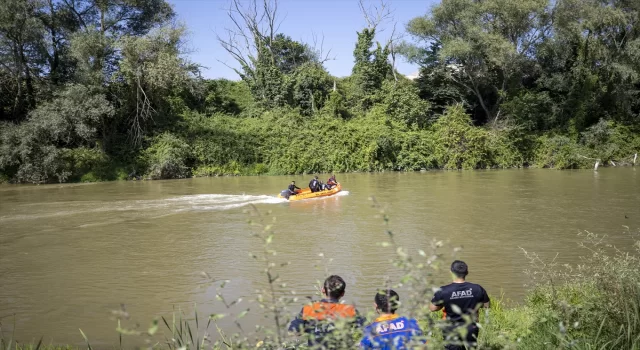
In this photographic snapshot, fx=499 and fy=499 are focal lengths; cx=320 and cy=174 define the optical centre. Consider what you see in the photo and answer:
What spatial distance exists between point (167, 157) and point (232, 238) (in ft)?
62.2

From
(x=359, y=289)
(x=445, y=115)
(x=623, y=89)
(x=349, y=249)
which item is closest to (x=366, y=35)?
(x=445, y=115)

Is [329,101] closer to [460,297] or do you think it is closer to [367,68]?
[367,68]

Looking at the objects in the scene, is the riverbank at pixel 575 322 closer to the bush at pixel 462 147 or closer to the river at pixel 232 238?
the river at pixel 232 238

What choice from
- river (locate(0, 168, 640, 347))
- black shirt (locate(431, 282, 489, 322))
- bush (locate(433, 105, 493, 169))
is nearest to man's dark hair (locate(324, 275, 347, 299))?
river (locate(0, 168, 640, 347))

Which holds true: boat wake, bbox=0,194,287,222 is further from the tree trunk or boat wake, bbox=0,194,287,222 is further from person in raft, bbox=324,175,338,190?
the tree trunk

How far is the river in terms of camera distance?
27.8ft

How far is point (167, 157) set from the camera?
30875 mm

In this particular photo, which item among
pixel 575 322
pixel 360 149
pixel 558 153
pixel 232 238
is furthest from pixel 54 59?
pixel 575 322

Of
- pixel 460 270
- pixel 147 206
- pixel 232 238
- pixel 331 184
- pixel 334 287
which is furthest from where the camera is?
pixel 331 184

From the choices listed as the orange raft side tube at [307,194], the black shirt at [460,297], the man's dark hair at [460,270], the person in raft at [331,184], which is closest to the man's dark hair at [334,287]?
the black shirt at [460,297]

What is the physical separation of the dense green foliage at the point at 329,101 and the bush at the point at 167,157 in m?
0.09

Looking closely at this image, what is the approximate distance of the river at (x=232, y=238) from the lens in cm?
Result: 847

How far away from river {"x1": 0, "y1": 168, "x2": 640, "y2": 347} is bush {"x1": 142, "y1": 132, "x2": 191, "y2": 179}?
707 centimetres

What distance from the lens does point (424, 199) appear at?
19.7 m
